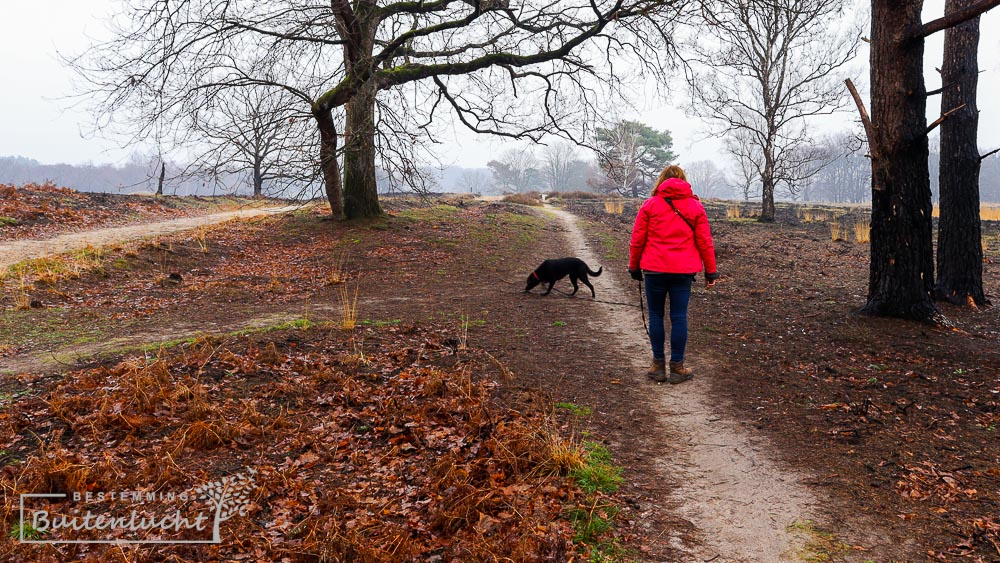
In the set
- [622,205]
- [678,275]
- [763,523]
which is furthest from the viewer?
[622,205]

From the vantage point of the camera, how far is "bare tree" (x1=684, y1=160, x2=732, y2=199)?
122231 millimetres

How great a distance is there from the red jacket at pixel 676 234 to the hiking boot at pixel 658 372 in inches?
38.5

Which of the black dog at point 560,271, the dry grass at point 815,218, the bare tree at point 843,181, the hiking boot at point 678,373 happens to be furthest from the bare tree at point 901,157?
the bare tree at point 843,181

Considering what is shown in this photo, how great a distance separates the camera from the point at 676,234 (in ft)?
17.1

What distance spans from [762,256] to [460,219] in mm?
10199

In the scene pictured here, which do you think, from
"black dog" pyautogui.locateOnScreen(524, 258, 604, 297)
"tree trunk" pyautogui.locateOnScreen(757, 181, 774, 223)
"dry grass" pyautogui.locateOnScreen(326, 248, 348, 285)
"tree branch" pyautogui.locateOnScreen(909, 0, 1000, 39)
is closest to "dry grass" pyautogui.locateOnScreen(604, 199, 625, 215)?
"tree trunk" pyautogui.locateOnScreen(757, 181, 774, 223)

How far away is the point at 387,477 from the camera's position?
3.90 m

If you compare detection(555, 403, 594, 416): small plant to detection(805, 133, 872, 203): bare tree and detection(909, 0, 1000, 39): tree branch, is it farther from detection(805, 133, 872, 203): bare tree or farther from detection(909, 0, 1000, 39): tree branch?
detection(805, 133, 872, 203): bare tree

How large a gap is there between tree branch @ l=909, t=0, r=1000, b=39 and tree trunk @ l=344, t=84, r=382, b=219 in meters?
7.96

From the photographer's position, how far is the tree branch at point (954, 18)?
204 inches

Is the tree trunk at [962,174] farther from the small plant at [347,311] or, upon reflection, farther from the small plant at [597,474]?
the small plant at [347,311]

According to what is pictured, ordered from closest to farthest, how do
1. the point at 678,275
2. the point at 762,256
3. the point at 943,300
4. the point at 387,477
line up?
1. the point at 387,477
2. the point at 678,275
3. the point at 943,300
4. the point at 762,256

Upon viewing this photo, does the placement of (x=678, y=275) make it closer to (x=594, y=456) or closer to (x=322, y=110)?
(x=594, y=456)

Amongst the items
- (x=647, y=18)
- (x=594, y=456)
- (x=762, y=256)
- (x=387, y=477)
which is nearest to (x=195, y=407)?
(x=387, y=477)
